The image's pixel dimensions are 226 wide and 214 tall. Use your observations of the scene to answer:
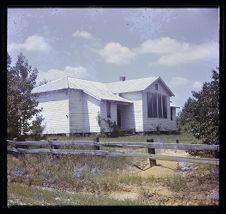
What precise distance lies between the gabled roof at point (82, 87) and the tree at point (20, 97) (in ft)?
0.56

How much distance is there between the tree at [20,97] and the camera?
5566 mm

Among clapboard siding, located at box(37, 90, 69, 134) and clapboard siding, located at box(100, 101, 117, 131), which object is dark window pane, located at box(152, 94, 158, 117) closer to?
clapboard siding, located at box(100, 101, 117, 131)

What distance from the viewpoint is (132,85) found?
5.91 metres

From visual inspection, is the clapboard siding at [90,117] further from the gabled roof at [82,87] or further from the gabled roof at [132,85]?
the gabled roof at [132,85]

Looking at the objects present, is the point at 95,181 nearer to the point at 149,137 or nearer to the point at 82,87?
the point at 149,137

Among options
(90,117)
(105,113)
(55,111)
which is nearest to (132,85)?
(105,113)

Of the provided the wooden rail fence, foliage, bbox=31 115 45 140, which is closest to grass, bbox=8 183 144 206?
the wooden rail fence

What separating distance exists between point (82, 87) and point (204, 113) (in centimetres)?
205

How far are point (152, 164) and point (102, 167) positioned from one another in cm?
84

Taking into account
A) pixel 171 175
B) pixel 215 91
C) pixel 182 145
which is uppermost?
pixel 215 91

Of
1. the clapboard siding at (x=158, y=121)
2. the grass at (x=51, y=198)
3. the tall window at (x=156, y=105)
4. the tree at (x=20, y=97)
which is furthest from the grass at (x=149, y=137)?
the grass at (x=51, y=198)
